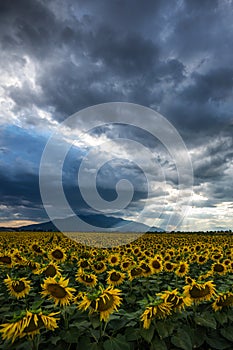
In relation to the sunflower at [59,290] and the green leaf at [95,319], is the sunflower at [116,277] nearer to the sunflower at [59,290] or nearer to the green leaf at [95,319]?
the sunflower at [59,290]

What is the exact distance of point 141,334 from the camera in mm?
4070

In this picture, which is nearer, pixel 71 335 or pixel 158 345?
pixel 158 345

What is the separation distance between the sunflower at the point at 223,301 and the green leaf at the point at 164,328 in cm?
114

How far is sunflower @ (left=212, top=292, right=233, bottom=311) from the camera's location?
4.85 m

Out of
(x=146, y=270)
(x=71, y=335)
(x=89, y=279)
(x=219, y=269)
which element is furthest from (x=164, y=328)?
(x=219, y=269)

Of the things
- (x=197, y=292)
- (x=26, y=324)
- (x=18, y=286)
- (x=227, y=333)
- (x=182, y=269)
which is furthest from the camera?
(x=182, y=269)

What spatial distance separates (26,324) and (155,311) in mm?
1555

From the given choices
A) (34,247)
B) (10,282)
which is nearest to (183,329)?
(10,282)

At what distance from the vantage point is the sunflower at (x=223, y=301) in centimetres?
485

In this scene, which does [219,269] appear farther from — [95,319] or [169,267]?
[95,319]

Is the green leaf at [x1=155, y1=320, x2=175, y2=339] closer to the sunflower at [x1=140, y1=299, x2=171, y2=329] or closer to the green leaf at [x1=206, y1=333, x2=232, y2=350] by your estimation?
the sunflower at [x1=140, y1=299, x2=171, y2=329]

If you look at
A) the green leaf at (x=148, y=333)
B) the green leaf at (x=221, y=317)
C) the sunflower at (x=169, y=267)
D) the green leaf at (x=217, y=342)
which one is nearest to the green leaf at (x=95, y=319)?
the green leaf at (x=148, y=333)

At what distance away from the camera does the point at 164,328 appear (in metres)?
4.10

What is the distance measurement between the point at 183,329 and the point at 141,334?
84 centimetres
